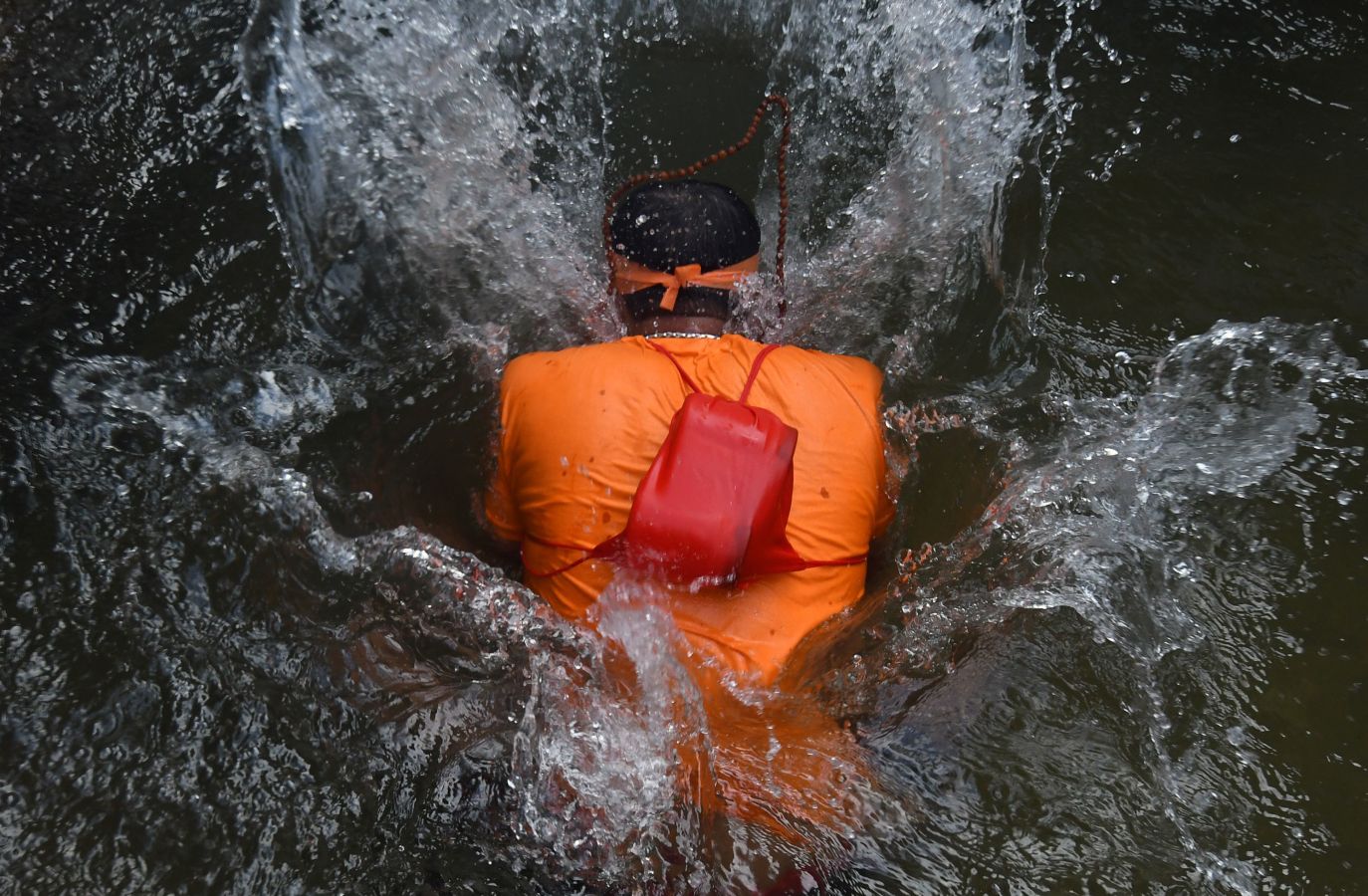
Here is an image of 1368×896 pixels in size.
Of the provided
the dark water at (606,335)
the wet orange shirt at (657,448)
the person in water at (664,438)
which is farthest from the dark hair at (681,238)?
the dark water at (606,335)

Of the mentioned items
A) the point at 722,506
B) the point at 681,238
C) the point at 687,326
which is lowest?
the point at 722,506

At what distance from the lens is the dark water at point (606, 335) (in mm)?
2361

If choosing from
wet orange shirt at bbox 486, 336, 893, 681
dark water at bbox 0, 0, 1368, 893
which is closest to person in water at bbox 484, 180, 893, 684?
wet orange shirt at bbox 486, 336, 893, 681

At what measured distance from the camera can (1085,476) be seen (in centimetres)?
308

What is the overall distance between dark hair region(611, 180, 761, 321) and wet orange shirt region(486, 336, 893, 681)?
145mm

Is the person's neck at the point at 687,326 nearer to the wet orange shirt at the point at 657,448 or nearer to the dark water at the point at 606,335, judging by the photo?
the wet orange shirt at the point at 657,448

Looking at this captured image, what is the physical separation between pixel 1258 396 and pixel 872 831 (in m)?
1.90

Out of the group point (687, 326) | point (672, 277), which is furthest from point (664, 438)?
point (672, 277)

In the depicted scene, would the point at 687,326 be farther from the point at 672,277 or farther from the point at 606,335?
the point at 606,335

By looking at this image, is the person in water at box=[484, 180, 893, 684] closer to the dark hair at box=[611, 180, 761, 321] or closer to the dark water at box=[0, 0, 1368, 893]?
the dark hair at box=[611, 180, 761, 321]

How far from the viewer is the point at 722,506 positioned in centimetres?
221

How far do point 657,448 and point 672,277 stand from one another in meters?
0.51

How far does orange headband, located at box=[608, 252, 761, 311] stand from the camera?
8.80ft

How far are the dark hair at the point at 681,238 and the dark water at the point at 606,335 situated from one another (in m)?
0.47
